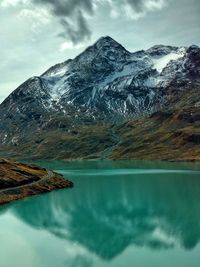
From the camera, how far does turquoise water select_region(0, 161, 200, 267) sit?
7819 cm

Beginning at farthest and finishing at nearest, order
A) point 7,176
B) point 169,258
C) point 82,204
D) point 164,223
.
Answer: point 7,176, point 82,204, point 164,223, point 169,258

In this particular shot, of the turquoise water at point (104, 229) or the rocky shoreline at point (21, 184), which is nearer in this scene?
the turquoise water at point (104, 229)

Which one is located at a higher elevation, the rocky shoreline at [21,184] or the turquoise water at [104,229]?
the rocky shoreline at [21,184]

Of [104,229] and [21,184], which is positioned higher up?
[21,184]

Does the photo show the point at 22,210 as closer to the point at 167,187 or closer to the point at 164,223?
the point at 164,223

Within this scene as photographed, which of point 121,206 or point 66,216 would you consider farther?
point 121,206

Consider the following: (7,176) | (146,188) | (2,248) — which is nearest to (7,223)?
(2,248)

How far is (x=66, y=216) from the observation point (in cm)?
12656

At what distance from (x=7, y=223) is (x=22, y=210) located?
19.9 meters

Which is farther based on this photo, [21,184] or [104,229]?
[21,184]

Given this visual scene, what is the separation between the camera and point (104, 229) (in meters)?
105

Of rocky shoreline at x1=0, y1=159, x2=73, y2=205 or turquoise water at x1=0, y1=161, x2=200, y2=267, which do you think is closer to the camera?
turquoise water at x1=0, y1=161, x2=200, y2=267

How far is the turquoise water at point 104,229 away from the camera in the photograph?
78188 millimetres

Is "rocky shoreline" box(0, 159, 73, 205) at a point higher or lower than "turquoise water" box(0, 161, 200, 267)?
higher
